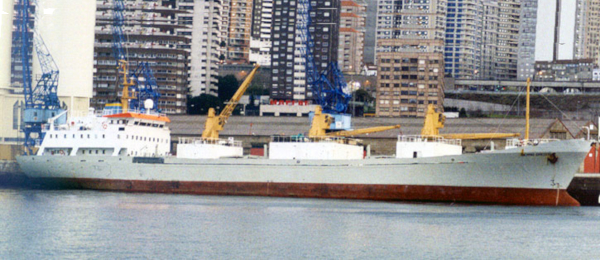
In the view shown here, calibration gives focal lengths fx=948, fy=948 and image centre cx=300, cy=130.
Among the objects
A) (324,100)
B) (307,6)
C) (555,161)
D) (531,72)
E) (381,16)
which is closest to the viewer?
(555,161)

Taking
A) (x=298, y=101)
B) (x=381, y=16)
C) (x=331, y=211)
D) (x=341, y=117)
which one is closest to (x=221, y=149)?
(x=331, y=211)

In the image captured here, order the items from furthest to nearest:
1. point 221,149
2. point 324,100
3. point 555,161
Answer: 1. point 324,100
2. point 221,149
3. point 555,161

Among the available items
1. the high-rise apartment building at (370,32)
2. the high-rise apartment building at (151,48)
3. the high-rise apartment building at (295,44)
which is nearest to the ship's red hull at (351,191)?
the high-rise apartment building at (151,48)

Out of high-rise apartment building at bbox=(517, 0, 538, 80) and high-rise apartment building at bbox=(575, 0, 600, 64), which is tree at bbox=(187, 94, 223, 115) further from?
high-rise apartment building at bbox=(575, 0, 600, 64)

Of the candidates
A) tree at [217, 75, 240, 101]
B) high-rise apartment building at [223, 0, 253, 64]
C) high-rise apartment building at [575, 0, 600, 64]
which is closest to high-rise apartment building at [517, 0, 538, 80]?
high-rise apartment building at [575, 0, 600, 64]

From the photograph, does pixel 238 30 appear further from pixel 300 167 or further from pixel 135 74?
pixel 300 167

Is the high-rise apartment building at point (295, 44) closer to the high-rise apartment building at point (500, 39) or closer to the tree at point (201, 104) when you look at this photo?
the tree at point (201, 104)

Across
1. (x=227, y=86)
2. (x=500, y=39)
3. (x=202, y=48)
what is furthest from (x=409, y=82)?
(x=500, y=39)

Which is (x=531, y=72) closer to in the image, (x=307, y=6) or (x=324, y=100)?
(x=307, y=6)

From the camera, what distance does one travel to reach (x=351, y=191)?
184ft

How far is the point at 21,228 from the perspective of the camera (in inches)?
1532

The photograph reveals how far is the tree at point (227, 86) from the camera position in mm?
131875

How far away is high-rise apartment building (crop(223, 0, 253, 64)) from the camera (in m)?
171

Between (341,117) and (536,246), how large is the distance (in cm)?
5264
